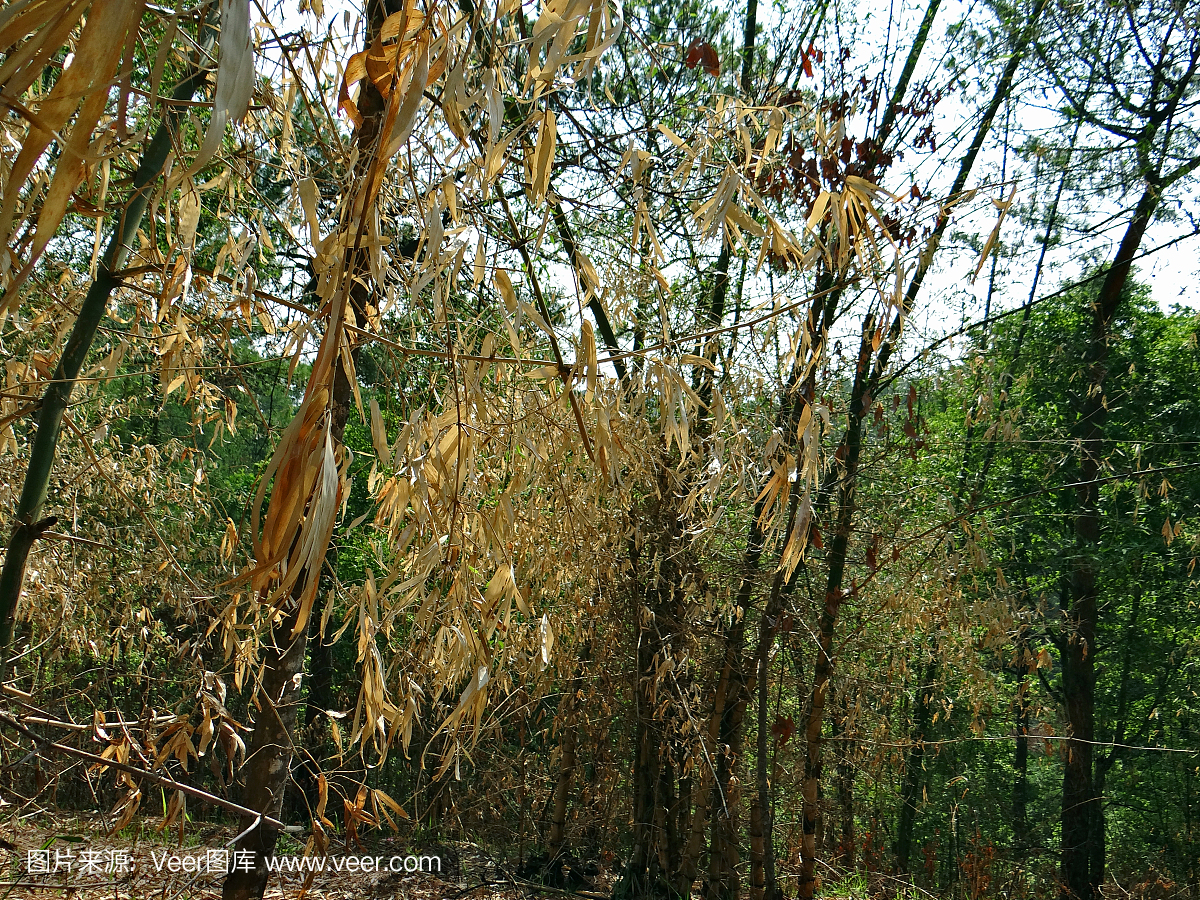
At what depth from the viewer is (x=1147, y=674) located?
7.44 m

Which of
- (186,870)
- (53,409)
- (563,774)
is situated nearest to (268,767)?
(53,409)

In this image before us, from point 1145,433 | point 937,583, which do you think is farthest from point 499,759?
point 1145,433

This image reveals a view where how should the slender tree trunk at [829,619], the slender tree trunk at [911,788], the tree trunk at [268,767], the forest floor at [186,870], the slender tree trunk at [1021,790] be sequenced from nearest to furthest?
the tree trunk at [268,767], the forest floor at [186,870], the slender tree trunk at [829,619], the slender tree trunk at [911,788], the slender tree trunk at [1021,790]

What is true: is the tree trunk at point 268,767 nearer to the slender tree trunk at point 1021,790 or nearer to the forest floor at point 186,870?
the forest floor at point 186,870

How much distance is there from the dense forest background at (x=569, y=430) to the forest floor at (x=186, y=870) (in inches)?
6.8

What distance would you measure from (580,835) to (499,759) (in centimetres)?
59

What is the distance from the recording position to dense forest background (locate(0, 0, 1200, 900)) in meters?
0.77

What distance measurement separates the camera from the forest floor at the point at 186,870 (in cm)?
242

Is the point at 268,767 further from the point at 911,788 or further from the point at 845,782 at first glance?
the point at 911,788

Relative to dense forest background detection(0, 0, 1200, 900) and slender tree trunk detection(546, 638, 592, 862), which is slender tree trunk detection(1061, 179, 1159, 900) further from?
slender tree trunk detection(546, 638, 592, 862)

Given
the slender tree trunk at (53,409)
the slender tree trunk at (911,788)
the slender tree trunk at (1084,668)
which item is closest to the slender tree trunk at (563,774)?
the slender tree trunk at (53,409)

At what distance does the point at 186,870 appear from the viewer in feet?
8.82

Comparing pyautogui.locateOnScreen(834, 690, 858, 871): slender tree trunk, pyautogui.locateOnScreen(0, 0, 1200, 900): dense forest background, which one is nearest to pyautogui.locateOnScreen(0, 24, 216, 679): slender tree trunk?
pyautogui.locateOnScreen(0, 0, 1200, 900): dense forest background

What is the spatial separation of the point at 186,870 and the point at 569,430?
2.60m
